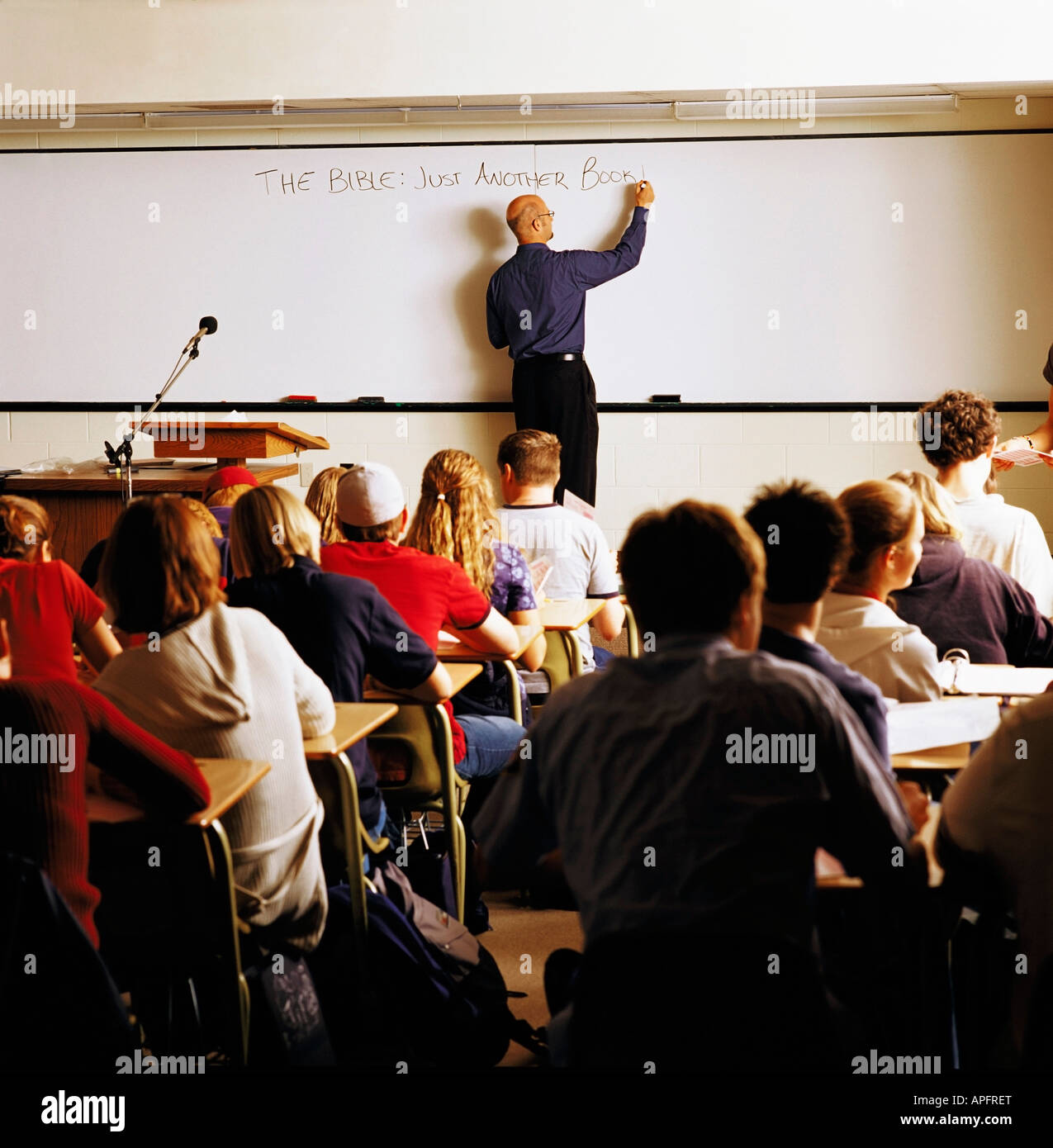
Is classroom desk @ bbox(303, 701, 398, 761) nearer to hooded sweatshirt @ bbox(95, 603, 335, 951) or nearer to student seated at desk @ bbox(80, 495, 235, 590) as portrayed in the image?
hooded sweatshirt @ bbox(95, 603, 335, 951)

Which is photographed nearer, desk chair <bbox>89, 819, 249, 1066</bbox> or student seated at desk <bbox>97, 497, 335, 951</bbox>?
desk chair <bbox>89, 819, 249, 1066</bbox>

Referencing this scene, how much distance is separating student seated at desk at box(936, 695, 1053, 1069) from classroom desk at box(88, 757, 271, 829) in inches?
39.8

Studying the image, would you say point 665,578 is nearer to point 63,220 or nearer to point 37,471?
point 37,471

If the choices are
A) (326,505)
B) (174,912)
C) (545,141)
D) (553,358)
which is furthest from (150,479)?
(174,912)

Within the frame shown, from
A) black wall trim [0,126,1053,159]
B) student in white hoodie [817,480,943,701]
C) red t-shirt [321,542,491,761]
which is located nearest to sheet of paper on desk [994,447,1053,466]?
student in white hoodie [817,480,943,701]

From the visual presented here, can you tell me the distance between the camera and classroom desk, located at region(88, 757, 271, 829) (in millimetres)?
1797

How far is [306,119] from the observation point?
6.43m

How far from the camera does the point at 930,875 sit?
5.02ft

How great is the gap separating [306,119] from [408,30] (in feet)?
2.34

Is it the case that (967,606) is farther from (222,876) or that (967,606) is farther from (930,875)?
(222,876)

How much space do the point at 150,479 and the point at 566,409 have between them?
7.34 feet

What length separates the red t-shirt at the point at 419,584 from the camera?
285cm

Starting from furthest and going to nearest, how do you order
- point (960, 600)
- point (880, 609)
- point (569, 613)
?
point (569, 613) < point (960, 600) < point (880, 609)

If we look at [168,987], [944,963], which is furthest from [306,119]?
[944,963]
